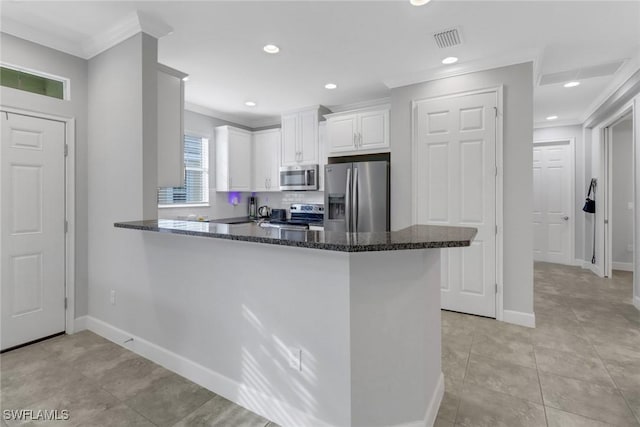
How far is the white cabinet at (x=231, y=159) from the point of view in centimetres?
505

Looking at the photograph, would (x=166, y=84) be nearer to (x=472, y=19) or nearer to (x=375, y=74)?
(x=375, y=74)

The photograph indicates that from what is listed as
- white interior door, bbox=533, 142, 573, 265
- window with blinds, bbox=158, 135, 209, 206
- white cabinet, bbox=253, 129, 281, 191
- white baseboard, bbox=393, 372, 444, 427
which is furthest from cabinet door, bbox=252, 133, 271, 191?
white interior door, bbox=533, 142, 573, 265

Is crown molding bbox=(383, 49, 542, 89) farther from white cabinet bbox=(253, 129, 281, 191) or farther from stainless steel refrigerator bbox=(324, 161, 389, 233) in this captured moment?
white cabinet bbox=(253, 129, 281, 191)

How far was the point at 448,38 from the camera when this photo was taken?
2.71m

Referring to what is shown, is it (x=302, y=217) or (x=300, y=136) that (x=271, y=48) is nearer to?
(x=300, y=136)

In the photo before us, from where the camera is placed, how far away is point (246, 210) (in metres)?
5.81

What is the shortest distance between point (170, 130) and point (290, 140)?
2.38 m

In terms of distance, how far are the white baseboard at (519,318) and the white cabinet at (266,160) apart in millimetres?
3623

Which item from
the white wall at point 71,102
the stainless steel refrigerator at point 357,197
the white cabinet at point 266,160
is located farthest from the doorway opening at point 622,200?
the white wall at point 71,102

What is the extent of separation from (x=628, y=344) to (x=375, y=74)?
3.49 m

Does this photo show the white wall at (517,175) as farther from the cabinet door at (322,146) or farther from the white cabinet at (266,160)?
the white cabinet at (266,160)

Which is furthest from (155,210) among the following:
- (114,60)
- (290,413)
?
(290,413)

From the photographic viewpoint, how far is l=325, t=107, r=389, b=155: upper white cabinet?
407cm

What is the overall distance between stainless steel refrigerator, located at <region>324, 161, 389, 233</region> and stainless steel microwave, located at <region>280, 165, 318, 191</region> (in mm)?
571
